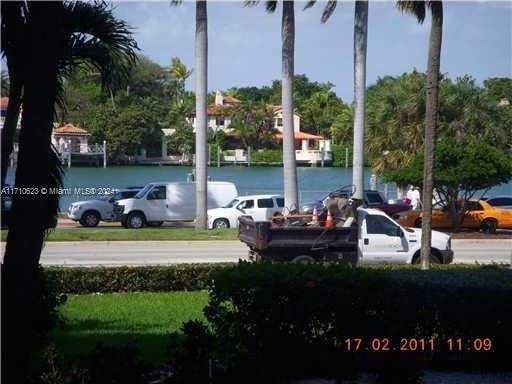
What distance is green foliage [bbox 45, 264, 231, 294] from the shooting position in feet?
47.9

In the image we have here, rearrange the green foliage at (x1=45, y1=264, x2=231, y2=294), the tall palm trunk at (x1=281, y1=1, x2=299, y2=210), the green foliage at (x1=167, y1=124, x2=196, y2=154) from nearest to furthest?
1. the green foliage at (x1=45, y1=264, x2=231, y2=294)
2. the tall palm trunk at (x1=281, y1=1, x2=299, y2=210)
3. the green foliage at (x1=167, y1=124, x2=196, y2=154)

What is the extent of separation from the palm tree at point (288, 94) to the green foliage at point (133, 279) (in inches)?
490

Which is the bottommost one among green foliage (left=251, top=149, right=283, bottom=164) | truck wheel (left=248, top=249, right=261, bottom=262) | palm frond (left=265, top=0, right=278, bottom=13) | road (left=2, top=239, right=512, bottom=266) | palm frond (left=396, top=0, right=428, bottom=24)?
road (left=2, top=239, right=512, bottom=266)

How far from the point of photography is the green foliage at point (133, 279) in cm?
1459

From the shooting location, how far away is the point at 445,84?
A: 41312 mm

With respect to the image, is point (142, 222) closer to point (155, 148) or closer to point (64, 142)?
point (155, 148)

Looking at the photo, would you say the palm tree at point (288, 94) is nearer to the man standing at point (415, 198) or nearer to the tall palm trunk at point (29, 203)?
the man standing at point (415, 198)

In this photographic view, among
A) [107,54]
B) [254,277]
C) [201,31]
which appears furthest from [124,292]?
[201,31]

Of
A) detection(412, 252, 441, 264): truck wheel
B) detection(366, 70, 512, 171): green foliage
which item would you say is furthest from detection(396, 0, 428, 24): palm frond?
detection(366, 70, 512, 171): green foliage

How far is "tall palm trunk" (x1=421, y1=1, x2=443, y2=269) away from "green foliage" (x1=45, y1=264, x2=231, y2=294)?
368cm

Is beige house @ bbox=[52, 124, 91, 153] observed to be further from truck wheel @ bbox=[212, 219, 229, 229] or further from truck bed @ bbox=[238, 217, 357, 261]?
truck bed @ bbox=[238, 217, 357, 261]

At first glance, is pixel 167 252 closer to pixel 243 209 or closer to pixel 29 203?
pixel 243 209

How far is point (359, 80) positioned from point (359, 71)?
0.99ft

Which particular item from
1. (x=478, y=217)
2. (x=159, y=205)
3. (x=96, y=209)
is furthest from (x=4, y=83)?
(x=478, y=217)
